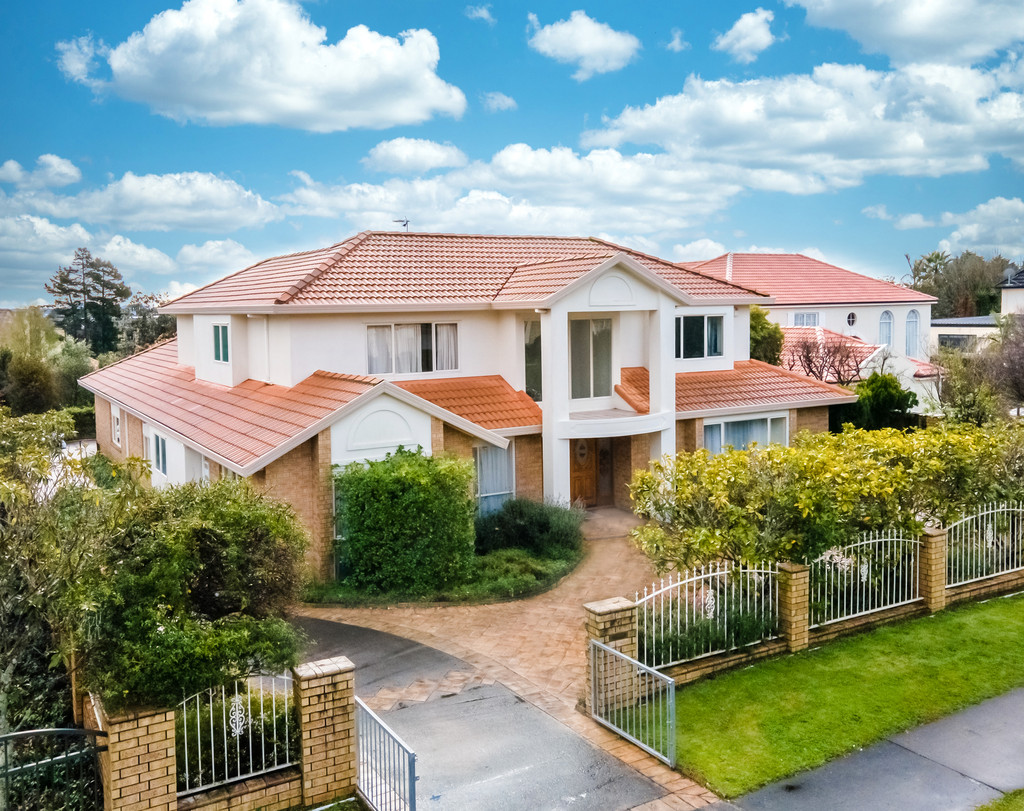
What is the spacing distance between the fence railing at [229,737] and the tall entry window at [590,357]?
14482 mm

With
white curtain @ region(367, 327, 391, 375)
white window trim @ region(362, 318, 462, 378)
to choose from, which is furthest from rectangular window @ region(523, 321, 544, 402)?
white curtain @ region(367, 327, 391, 375)

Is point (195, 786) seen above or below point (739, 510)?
below

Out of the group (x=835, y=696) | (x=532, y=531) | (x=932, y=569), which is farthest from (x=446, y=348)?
(x=835, y=696)

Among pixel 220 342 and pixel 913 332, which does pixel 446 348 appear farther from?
pixel 913 332

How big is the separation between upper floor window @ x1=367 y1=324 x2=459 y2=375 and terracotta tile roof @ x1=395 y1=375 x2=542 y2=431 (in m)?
0.41

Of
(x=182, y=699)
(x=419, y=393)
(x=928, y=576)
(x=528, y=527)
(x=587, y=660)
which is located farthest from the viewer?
(x=419, y=393)

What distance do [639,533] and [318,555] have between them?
239 inches

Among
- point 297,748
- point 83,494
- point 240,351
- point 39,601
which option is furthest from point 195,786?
point 240,351

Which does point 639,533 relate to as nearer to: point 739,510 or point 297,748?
point 739,510

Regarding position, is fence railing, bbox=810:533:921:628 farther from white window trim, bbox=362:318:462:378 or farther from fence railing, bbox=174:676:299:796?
white window trim, bbox=362:318:462:378

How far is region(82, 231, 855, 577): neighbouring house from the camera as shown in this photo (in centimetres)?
1884

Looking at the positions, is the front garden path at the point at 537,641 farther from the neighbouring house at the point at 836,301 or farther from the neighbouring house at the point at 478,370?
the neighbouring house at the point at 836,301

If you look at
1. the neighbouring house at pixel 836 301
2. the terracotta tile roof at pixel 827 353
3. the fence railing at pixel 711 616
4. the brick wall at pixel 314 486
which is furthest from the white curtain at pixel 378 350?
the neighbouring house at pixel 836 301

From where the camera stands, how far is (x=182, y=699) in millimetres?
8398
